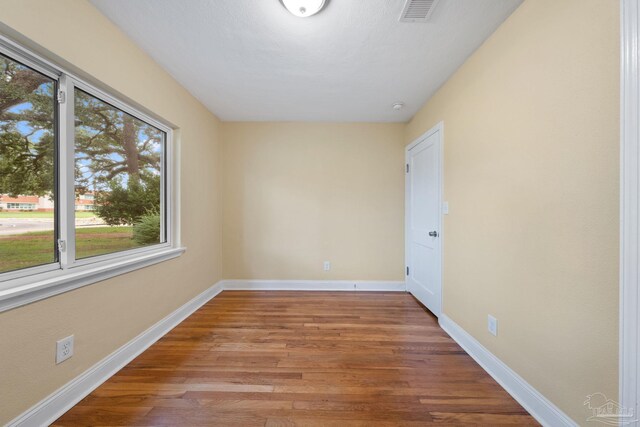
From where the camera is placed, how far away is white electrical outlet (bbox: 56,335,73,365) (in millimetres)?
1341

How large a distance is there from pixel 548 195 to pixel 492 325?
3.24 ft

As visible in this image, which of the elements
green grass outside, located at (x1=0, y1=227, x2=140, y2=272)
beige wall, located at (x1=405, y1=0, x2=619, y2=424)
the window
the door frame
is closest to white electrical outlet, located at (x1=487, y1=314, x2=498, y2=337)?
beige wall, located at (x1=405, y1=0, x2=619, y2=424)

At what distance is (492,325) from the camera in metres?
1.72

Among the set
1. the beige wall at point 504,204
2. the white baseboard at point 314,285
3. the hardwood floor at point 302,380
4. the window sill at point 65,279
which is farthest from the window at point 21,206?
the white baseboard at point 314,285

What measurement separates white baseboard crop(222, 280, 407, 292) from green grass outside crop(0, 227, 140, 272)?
1819 millimetres

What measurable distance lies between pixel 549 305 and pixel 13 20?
119 inches

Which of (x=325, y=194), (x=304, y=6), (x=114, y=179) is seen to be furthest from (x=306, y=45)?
(x=325, y=194)

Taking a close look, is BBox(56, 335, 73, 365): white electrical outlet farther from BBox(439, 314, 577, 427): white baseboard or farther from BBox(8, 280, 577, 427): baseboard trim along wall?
BBox(439, 314, 577, 427): white baseboard

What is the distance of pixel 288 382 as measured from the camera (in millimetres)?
1612

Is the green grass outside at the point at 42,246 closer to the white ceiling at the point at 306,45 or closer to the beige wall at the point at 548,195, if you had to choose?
the white ceiling at the point at 306,45

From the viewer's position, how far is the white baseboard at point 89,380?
1.24 m

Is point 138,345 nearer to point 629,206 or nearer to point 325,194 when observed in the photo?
point 325,194

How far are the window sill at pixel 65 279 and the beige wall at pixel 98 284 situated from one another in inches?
1.8

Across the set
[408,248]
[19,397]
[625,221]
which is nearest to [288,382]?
[19,397]
